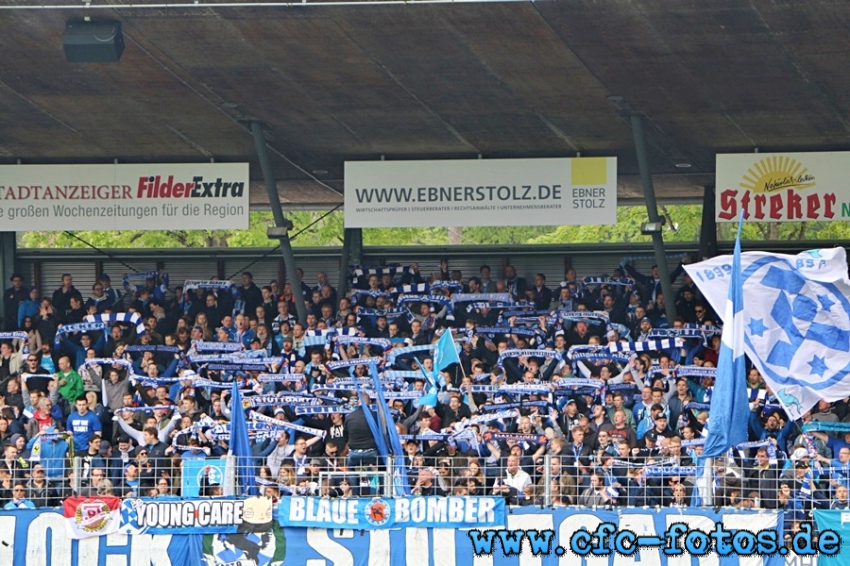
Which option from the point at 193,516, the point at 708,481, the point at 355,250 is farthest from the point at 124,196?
the point at 708,481

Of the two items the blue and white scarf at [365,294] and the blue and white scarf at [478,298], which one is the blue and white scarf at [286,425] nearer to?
the blue and white scarf at [478,298]

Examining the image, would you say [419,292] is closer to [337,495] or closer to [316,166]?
[316,166]

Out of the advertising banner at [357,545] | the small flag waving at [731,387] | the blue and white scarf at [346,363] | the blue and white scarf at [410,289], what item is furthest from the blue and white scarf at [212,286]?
the small flag waving at [731,387]

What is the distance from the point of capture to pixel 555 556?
20203 mm

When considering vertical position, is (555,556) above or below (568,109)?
below

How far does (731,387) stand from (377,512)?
497 cm

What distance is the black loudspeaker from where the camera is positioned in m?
22.7

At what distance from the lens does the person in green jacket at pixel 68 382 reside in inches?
1028

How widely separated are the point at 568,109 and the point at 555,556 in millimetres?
9040

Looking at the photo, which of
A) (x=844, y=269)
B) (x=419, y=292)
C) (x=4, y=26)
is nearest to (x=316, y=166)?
(x=419, y=292)

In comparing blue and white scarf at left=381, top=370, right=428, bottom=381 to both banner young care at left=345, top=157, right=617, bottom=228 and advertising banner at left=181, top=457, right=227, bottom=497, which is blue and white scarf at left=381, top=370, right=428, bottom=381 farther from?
advertising banner at left=181, top=457, right=227, bottom=497

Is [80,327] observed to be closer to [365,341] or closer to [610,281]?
[365,341]

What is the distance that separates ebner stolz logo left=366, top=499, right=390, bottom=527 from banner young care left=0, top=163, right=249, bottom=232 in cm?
952

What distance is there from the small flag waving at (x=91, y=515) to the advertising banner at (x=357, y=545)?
11 centimetres
